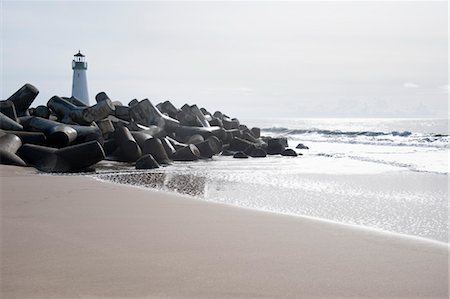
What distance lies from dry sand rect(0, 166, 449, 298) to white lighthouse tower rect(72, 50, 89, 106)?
31.5 meters

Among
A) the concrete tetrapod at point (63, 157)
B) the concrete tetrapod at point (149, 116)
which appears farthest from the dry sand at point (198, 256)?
the concrete tetrapod at point (149, 116)

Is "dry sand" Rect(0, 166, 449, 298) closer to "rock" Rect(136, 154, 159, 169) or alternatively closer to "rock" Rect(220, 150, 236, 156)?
"rock" Rect(136, 154, 159, 169)

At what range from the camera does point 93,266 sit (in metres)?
2.76

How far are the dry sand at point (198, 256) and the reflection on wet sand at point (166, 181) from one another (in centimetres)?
172

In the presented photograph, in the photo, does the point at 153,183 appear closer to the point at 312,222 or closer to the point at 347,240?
the point at 312,222

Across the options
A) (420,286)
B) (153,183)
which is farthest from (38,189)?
(420,286)

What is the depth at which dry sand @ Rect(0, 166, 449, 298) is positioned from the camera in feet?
8.12

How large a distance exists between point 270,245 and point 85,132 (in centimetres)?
789

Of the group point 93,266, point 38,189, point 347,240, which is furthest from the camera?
point 38,189

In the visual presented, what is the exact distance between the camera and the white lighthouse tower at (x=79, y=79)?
114 feet

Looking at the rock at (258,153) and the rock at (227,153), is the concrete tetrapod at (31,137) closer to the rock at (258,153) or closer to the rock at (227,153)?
the rock at (227,153)

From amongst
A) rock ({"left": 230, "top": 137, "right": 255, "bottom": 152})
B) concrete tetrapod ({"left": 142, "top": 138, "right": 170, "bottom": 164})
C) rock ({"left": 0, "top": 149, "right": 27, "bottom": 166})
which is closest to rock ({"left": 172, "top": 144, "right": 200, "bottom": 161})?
concrete tetrapod ({"left": 142, "top": 138, "right": 170, "bottom": 164})

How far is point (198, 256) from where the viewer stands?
3.06m

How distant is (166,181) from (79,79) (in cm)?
2969
